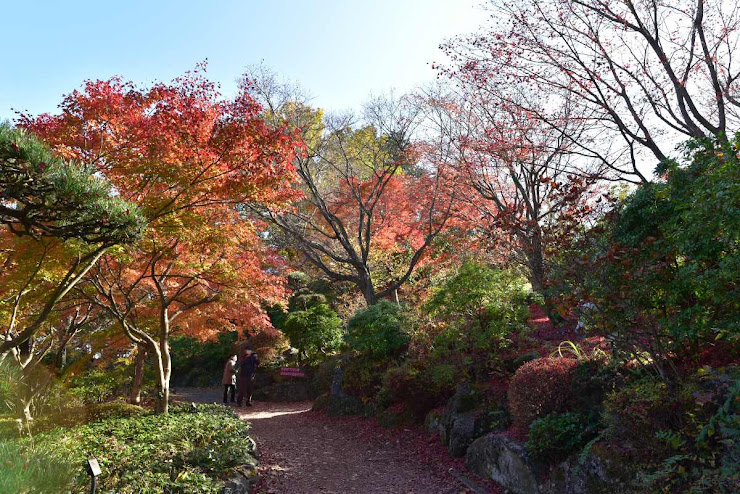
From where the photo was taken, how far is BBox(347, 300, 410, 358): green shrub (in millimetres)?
10195

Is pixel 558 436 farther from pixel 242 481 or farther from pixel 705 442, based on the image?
pixel 242 481

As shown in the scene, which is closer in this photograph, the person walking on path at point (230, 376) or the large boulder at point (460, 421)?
the large boulder at point (460, 421)

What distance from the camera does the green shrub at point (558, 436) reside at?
4.91 metres

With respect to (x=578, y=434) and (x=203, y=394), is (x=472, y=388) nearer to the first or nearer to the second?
(x=578, y=434)

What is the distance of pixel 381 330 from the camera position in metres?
10.3

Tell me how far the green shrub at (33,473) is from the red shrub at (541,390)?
191 inches

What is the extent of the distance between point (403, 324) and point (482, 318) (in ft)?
8.36

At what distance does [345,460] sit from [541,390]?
11.6 feet

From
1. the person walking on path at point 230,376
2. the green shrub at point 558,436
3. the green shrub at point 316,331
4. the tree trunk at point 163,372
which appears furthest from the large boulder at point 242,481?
the green shrub at point 316,331

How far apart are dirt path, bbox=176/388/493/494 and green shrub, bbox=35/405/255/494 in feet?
2.38

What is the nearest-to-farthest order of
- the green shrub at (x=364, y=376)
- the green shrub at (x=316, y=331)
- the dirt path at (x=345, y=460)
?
the dirt path at (x=345, y=460) → the green shrub at (x=364, y=376) → the green shrub at (x=316, y=331)

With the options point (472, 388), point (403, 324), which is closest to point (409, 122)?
point (403, 324)

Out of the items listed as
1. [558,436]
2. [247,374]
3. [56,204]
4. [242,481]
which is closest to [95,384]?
[247,374]

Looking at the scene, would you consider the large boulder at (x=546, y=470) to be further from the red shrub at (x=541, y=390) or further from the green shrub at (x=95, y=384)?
the green shrub at (x=95, y=384)
